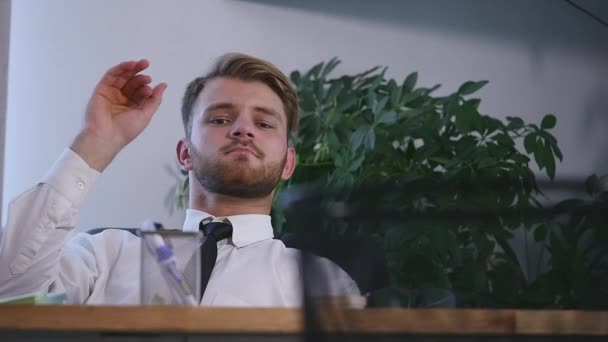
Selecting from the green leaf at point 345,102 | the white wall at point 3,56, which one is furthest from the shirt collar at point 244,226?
the green leaf at point 345,102

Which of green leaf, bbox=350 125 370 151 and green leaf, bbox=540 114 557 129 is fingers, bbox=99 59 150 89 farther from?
green leaf, bbox=540 114 557 129

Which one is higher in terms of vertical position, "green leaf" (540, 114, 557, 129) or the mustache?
"green leaf" (540, 114, 557, 129)

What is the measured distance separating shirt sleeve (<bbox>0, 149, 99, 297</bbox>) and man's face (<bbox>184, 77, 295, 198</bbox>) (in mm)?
336

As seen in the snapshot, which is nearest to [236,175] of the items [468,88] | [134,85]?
[134,85]

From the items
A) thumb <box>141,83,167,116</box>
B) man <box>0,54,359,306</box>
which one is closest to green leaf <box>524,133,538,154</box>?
man <box>0,54,359,306</box>

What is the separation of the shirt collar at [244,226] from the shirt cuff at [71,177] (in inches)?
13.0

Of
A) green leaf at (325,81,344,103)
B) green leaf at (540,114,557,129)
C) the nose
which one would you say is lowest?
the nose

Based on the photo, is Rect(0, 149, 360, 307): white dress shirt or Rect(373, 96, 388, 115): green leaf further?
Rect(373, 96, 388, 115): green leaf

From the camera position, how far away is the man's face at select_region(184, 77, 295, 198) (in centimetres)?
182

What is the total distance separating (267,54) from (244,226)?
1.33 meters

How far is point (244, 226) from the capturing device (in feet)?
6.08

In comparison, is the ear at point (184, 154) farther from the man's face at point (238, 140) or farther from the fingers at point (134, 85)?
the fingers at point (134, 85)

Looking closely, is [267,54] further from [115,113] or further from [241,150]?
[115,113]

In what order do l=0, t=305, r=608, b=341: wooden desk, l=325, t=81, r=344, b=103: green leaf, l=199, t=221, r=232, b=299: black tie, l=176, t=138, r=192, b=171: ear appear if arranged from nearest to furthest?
l=0, t=305, r=608, b=341: wooden desk
l=199, t=221, r=232, b=299: black tie
l=176, t=138, r=192, b=171: ear
l=325, t=81, r=344, b=103: green leaf
